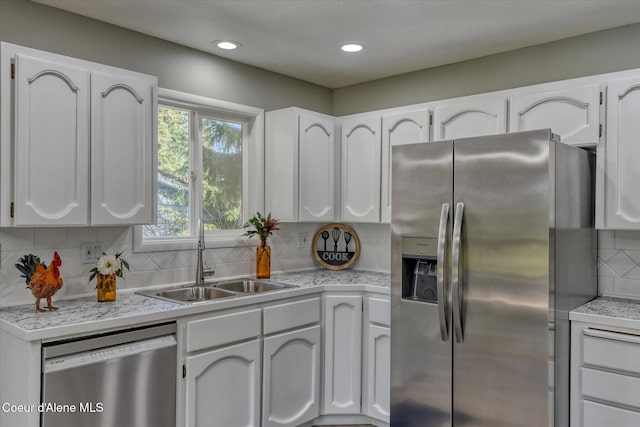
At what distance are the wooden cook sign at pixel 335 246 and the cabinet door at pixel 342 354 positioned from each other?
0.74 metres

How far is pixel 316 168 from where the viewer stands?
11.8 ft

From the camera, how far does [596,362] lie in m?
2.35

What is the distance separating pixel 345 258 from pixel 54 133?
234 centimetres

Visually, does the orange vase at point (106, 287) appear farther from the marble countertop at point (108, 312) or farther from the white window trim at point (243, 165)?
the white window trim at point (243, 165)

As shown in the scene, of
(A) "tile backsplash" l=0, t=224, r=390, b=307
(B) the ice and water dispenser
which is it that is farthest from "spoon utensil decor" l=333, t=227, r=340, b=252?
(B) the ice and water dispenser

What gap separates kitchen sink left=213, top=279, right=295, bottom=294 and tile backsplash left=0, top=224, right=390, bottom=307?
134mm

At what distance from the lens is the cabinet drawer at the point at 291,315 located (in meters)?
2.84

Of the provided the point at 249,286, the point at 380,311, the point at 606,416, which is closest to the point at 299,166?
the point at 249,286

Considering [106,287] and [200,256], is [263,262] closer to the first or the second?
[200,256]

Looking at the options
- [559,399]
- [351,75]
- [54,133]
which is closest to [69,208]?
[54,133]

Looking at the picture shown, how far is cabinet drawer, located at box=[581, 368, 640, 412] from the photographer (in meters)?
2.24

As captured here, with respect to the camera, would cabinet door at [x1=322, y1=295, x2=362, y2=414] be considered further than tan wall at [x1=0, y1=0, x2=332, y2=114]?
Yes

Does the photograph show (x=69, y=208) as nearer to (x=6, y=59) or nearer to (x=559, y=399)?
(x=6, y=59)

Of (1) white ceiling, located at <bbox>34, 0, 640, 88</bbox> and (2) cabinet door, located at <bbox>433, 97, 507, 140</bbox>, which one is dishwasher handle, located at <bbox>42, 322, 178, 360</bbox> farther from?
(2) cabinet door, located at <bbox>433, 97, 507, 140</bbox>
